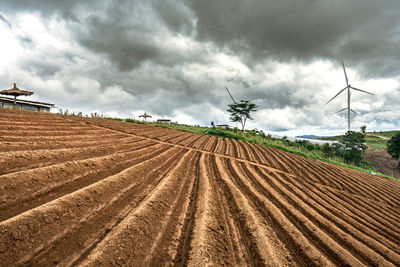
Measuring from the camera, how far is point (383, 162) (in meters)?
31.0

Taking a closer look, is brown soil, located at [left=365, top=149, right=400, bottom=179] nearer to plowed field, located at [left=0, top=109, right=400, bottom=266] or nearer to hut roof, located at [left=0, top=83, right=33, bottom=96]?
plowed field, located at [left=0, top=109, right=400, bottom=266]

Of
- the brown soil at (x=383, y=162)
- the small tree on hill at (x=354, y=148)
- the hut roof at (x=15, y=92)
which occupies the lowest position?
the brown soil at (x=383, y=162)

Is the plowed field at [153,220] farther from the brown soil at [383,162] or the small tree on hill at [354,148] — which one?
the brown soil at [383,162]

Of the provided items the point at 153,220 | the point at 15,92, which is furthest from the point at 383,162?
the point at 15,92

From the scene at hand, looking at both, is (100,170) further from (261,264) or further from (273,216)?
(273,216)

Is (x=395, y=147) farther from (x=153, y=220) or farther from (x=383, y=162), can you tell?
(x=153, y=220)

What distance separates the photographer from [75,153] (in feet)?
16.5

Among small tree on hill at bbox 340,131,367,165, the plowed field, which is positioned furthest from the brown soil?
the plowed field

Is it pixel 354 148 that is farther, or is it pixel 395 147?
pixel 395 147

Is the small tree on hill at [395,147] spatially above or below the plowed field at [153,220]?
above

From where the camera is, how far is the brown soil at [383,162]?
2748 centimetres

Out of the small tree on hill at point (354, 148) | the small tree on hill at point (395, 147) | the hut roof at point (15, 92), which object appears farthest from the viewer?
the small tree on hill at point (395, 147)

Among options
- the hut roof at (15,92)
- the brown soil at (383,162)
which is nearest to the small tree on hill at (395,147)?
the brown soil at (383,162)

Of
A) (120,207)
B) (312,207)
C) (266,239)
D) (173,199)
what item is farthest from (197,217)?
(312,207)
